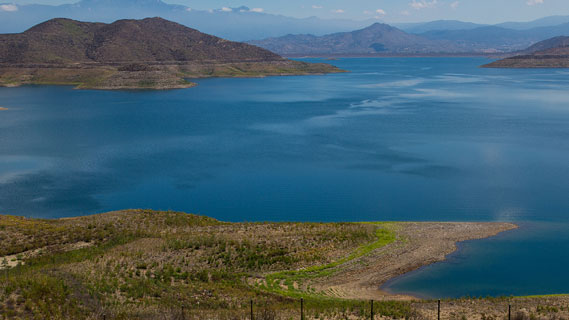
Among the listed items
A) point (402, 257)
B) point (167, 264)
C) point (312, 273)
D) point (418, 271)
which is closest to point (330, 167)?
point (402, 257)

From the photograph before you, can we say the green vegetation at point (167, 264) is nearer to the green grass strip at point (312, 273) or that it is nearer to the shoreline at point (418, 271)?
the green grass strip at point (312, 273)

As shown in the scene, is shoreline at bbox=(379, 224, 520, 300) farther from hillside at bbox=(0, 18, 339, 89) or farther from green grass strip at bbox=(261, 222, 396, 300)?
hillside at bbox=(0, 18, 339, 89)

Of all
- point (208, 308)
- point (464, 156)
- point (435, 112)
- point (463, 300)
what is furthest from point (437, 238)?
point (435, 112)

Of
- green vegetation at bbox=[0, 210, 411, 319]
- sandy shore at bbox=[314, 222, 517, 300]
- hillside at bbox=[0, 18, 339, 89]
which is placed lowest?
sandy shore at bbox=[314, 222, 517, 300]

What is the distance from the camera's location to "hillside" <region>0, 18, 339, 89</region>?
128000 millimetres

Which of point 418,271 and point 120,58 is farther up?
point 120,58

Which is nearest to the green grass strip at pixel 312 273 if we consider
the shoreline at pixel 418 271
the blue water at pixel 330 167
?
the shoreline at pixel 418 271

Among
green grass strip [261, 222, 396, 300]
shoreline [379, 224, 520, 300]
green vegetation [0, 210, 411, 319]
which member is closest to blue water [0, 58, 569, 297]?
shoreline [379, 224, 520, 300]

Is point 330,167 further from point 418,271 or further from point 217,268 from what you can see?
point 217,268

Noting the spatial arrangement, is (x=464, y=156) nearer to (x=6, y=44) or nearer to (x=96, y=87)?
(x=96, y=87)

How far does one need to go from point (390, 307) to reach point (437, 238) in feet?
36.9

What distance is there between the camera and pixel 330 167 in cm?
4512

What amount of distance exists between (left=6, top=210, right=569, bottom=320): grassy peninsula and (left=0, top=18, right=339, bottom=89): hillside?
10202cm

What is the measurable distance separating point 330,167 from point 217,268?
24.5 meters
